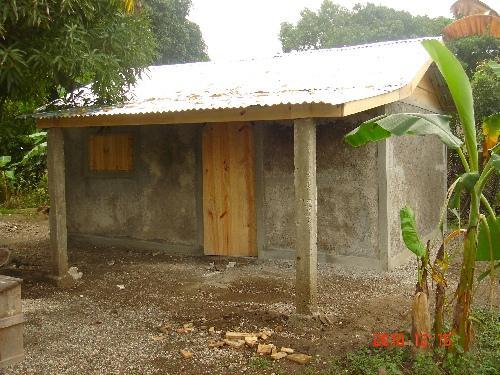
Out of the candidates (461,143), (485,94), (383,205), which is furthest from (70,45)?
(485,94)

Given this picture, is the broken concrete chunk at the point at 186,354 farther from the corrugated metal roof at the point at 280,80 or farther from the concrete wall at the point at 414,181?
the concrete wall at the point at 414,181

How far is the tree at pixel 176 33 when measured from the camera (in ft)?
74.3

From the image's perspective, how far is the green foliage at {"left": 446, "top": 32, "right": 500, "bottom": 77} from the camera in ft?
50.6

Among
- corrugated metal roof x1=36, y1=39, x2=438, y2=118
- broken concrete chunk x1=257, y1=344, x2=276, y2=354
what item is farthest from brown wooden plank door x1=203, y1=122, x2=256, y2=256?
broken concrete chunk x1=257, y1=344, x2=276, y2=354

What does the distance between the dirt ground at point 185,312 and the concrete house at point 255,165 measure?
458mm

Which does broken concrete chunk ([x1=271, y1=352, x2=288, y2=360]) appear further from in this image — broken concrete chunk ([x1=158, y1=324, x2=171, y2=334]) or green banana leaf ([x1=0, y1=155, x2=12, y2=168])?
green banana leaf ([x1=0, y1=155, x2=12, y2=168])

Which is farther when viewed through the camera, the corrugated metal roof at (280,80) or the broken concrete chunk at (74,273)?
the broken concrete chunk at (74,273)

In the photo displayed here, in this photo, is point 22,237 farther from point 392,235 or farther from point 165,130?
point 392,235

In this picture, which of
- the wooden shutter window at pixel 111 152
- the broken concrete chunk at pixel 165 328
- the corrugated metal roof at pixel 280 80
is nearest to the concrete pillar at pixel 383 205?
the corrugated metal roof at pixel 280 80

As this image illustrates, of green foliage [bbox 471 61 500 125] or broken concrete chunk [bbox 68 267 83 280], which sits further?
green foliage [bbox 471 61 500 125]

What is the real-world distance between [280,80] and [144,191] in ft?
10.7

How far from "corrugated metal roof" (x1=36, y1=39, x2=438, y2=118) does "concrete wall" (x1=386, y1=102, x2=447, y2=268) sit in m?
0.78

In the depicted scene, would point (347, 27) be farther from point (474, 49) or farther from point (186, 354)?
point (186, 354)

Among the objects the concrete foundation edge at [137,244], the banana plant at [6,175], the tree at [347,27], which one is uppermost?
the tree at [347,27]
